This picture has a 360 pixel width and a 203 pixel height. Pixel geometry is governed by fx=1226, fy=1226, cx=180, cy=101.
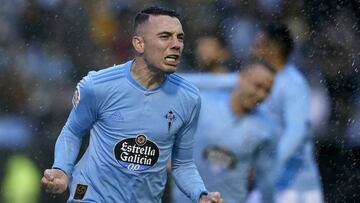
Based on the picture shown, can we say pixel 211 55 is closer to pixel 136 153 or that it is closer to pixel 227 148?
A: pixel 227 148

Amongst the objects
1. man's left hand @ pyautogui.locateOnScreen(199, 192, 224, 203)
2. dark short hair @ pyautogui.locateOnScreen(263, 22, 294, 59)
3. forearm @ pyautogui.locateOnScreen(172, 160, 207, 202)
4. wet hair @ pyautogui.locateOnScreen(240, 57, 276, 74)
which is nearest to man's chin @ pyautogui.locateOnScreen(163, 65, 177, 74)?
forearm @ pyautogui.locateOnScreen(172, 160, 207, 202)

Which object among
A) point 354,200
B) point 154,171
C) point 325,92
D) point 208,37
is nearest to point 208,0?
point 208,37

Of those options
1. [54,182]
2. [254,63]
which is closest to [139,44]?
[54,182]

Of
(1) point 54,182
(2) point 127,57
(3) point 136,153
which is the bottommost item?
(1) point 54,182

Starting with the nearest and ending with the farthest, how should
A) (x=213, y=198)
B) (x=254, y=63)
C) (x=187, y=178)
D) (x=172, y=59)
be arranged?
(x=213, y=198), (x=172, y=59), (x=187, y=178), (x=254, y=63)

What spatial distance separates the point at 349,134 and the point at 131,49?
1.76 meters

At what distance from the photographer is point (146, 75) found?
6.20 metres

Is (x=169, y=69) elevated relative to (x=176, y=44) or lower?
lower

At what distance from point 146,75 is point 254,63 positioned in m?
2.28

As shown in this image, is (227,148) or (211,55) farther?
(211,55)

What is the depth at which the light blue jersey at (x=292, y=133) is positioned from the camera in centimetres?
782

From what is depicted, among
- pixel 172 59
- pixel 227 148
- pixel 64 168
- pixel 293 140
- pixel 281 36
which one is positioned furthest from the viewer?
pixel 281 36

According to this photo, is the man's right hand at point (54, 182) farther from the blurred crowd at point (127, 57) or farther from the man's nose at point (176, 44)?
the blurred crowd at point (127, 57)

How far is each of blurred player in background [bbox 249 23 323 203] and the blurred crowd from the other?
0.79 metres
